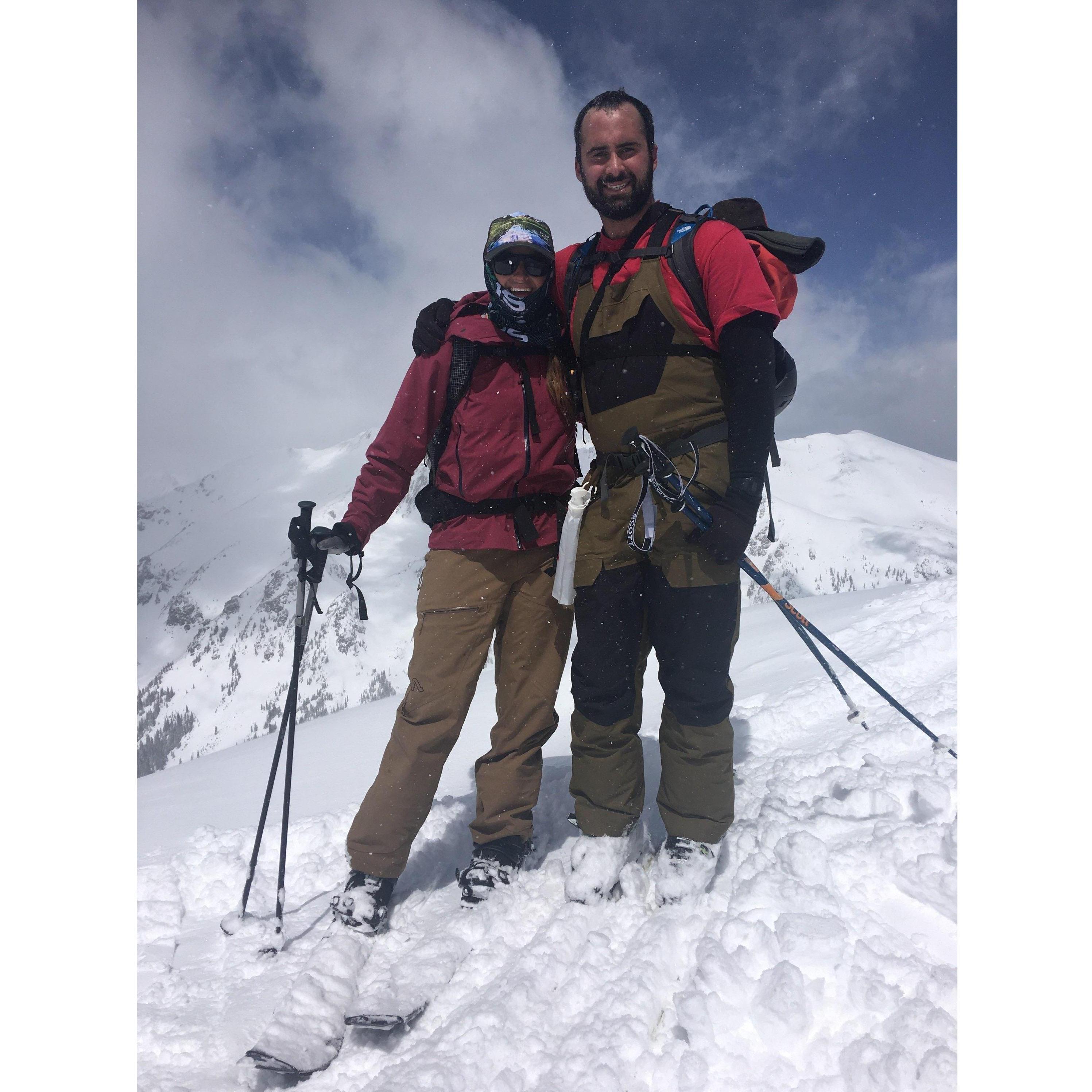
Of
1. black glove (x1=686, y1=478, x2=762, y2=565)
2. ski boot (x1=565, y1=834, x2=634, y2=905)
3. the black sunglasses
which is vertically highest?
the black sunglasses

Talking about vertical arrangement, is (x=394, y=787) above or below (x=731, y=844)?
above

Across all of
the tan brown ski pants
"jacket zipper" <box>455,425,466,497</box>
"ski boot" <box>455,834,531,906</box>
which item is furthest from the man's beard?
"ski boot" <box>455,834,531,906</box>

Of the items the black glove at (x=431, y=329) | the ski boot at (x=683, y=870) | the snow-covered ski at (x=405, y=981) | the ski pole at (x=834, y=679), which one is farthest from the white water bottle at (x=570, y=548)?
the ski pole at (x=834, y=679)

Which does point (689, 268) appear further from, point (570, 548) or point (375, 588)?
point (375, 588)

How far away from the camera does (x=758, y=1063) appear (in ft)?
4.51

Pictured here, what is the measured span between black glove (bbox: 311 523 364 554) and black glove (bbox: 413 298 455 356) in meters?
0.80

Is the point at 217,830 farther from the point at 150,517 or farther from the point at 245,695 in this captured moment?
the point at 150,517

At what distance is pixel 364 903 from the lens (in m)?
2.16

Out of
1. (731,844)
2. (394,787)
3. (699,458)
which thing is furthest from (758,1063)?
(699,458)

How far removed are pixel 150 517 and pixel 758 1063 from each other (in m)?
227

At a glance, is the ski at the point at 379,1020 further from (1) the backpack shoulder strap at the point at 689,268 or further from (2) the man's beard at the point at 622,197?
(2) the man's beard at the point at 622,197

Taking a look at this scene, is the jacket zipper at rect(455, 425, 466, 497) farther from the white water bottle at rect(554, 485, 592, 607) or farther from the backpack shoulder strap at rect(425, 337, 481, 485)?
the white water bottle at rect(554, 485, 592, 607)

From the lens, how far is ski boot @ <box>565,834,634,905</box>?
2.11m

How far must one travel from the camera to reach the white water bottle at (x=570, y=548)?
2219 millimetres
